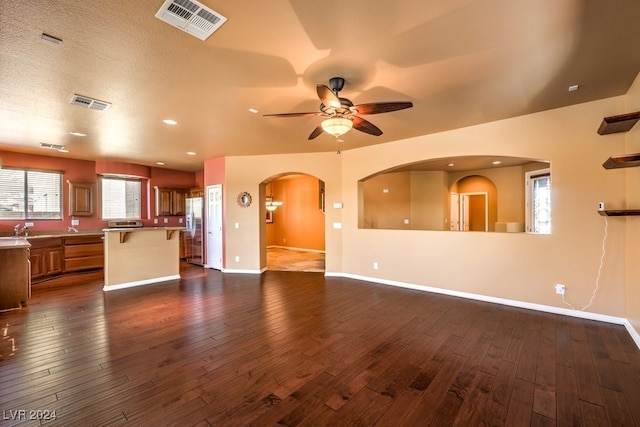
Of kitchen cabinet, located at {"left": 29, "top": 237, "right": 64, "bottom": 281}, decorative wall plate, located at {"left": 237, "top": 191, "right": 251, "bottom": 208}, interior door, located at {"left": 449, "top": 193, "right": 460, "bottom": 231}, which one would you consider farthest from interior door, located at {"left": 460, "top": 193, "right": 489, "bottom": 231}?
kitchen cabinet, located at {"left": 29, "top": 237, "right": 64, "bottom": 281}

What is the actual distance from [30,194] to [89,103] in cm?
467

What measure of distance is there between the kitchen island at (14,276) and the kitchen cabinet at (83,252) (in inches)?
91.3

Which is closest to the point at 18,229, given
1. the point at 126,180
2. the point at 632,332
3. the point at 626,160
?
the point at 126,180

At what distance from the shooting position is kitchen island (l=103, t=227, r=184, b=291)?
4934mm

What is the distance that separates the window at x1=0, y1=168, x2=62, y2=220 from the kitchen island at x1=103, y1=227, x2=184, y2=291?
107 inches

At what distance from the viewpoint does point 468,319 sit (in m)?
3.46

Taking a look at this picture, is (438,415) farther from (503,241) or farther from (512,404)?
(503,241)

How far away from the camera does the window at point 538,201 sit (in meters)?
6.21

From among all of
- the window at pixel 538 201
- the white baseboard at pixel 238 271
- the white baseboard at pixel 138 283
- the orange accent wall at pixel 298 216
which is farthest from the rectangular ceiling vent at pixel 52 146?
the window at pixel 538 201

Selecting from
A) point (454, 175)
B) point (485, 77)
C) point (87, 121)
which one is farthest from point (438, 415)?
A: point (454, 175)

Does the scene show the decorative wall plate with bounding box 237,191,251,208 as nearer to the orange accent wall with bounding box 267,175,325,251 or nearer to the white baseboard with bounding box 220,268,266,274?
the white baseboard with bounding box 220,268,266,274

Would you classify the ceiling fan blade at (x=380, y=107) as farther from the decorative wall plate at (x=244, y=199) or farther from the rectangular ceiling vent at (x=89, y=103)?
the decorative wall plate at (x=244, y=199)

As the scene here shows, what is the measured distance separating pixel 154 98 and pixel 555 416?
4655 millimetres

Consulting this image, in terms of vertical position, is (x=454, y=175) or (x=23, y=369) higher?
(x=454, y=175)
